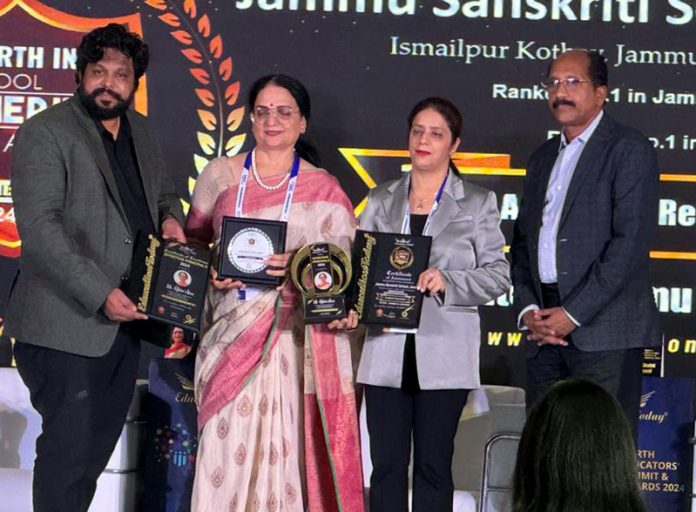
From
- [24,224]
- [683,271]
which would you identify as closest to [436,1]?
[683,271]

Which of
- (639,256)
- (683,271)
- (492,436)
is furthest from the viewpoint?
(683,271)

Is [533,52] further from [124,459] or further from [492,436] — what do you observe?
[124,459]

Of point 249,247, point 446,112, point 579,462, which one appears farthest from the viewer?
point 446,112

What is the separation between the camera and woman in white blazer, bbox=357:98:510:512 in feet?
13.4

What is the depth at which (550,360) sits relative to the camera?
4.21 meters

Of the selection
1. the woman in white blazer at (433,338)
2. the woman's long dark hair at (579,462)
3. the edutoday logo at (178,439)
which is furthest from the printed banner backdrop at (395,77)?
the woman's long dark hair at (579,462)

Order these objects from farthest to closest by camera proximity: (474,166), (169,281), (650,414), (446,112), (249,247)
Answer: (474,166), (650,414), (446,112), (249,247), (169,281)

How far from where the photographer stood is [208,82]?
215 inches

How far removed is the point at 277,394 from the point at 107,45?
4.24 feet

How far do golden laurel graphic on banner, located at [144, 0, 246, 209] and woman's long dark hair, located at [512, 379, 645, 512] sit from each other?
3.60 m

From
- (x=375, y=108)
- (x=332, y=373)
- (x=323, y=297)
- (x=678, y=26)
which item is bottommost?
(x=332, y=373)

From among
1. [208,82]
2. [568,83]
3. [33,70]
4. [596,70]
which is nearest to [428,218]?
[568,83]

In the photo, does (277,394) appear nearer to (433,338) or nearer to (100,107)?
(433,338)

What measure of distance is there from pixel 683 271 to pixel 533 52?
45.9 inches
